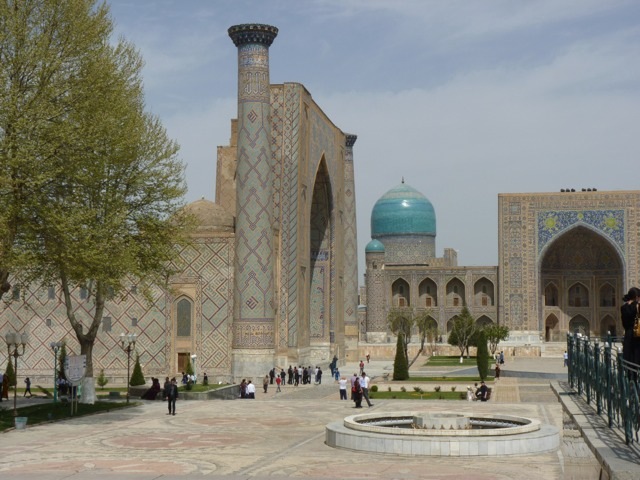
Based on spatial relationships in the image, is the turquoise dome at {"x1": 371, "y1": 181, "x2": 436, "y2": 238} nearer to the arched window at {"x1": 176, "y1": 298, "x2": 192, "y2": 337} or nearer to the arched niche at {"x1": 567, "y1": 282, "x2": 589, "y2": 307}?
the arched niche at {"x1": 567, "y1": 282, "x2": 589, "y2": 307}

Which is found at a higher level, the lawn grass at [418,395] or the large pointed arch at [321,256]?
the large pointed arch at [321,256]

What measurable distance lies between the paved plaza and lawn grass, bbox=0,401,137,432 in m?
0.41

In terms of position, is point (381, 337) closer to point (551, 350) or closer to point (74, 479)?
point (551, 350)

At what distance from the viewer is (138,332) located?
28.9 m

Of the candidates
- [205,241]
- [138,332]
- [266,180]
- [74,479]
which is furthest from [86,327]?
[74,479]

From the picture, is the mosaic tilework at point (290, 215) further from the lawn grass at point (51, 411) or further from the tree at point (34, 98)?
the tree at point (34, 98)

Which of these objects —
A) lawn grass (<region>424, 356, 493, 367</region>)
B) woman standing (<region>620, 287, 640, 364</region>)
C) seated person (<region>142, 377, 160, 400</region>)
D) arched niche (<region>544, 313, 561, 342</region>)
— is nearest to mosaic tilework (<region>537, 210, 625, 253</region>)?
arched niche (<region>544, 313, 561, 342</region>)

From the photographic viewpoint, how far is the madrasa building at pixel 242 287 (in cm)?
2741

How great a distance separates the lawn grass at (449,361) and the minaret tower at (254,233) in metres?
12.5

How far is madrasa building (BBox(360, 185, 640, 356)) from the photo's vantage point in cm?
4544

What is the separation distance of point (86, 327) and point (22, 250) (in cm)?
1528

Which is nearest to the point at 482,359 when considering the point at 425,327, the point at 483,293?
the point at 425,327

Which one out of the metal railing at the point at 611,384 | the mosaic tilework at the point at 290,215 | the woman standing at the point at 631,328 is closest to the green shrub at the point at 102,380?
the mosaic tilework at the point at 290,215

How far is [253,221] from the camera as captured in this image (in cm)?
2742
